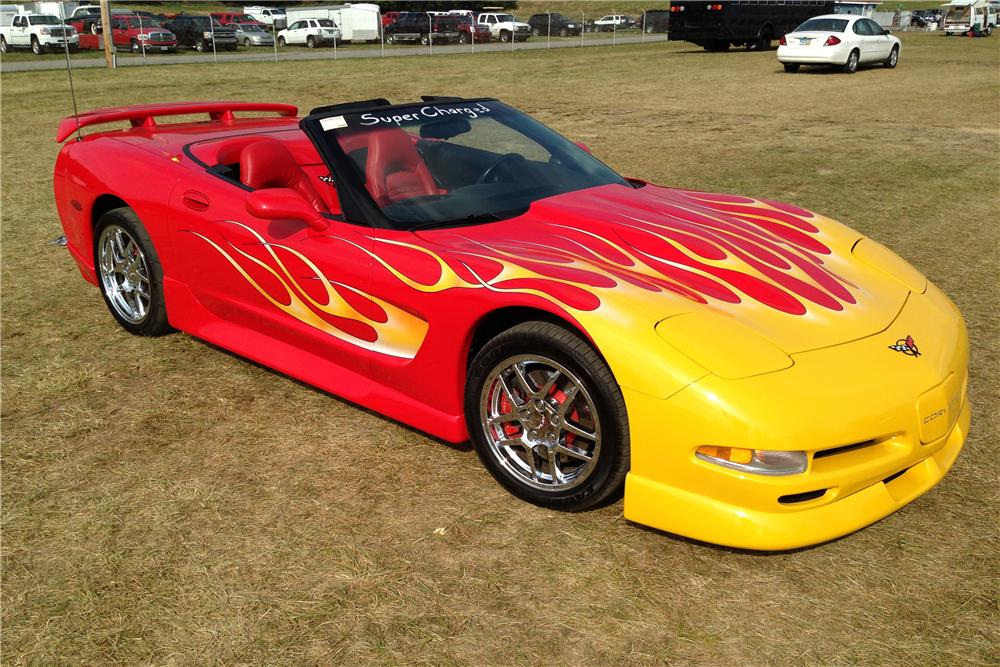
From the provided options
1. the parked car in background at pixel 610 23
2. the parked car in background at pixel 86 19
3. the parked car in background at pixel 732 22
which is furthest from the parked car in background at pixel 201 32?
the parked car in background at pixel 610 23

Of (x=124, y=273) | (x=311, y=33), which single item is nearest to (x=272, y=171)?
(x=124, y=273)

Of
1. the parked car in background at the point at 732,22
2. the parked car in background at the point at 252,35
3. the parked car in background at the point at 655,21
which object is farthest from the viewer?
the parked car in background at the point at 655,21

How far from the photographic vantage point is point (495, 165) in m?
4.12

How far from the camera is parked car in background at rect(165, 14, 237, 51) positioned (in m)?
32.5

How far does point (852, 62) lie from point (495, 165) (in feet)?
67.5

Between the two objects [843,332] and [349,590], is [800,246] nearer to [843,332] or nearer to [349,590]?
[843,332]

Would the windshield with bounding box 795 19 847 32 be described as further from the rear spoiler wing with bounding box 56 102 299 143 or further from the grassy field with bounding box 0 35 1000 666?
the rear spoiler wing with bounding box 56 102 299 143

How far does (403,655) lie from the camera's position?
8.43 feet

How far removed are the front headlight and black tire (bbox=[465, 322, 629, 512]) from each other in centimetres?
34

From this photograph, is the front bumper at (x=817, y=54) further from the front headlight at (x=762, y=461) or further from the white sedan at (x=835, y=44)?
the front headlight at (x=762, y=461)

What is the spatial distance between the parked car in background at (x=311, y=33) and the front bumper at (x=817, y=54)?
847 inches

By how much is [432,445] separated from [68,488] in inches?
58.0

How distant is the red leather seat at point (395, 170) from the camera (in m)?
3.83

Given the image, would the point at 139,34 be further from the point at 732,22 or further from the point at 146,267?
the point at 146,267
